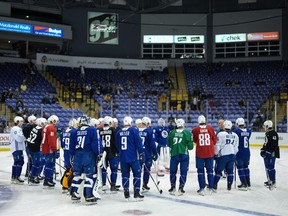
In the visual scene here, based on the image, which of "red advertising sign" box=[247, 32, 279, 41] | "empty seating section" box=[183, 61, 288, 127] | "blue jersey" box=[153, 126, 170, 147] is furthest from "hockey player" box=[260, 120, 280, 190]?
"red advertising sign" box=[247, 32, 279, 41]

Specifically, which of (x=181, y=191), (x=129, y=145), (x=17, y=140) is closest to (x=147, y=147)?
(x=129, y=145)

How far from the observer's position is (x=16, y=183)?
35.7 ft

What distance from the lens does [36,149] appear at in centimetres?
1055

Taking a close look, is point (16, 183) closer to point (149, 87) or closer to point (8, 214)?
point (8, 214)

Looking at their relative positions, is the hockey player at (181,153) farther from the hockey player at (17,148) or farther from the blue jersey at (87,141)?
the hockey player at (17,148)

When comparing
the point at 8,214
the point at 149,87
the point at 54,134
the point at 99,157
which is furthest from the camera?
the point at 149,87

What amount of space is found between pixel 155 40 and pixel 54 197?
27.4m

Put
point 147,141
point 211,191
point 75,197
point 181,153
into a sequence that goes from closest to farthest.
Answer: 1. point 75,197
2. point 181,153
3. point 211,191
4. point 147,141

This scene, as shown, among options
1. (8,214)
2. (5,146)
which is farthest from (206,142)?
(5,146)

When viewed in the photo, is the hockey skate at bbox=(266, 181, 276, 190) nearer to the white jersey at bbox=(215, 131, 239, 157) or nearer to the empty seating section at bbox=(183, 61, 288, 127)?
the white jersey at bbox=(215, 131, 239, 157)

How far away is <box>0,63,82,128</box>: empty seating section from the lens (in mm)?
23438

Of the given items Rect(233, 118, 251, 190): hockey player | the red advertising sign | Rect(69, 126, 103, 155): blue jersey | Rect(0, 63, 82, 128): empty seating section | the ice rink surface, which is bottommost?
the ice rink surface

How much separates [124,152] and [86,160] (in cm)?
83

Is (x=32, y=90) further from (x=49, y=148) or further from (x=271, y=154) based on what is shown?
(x=271, y=154)
